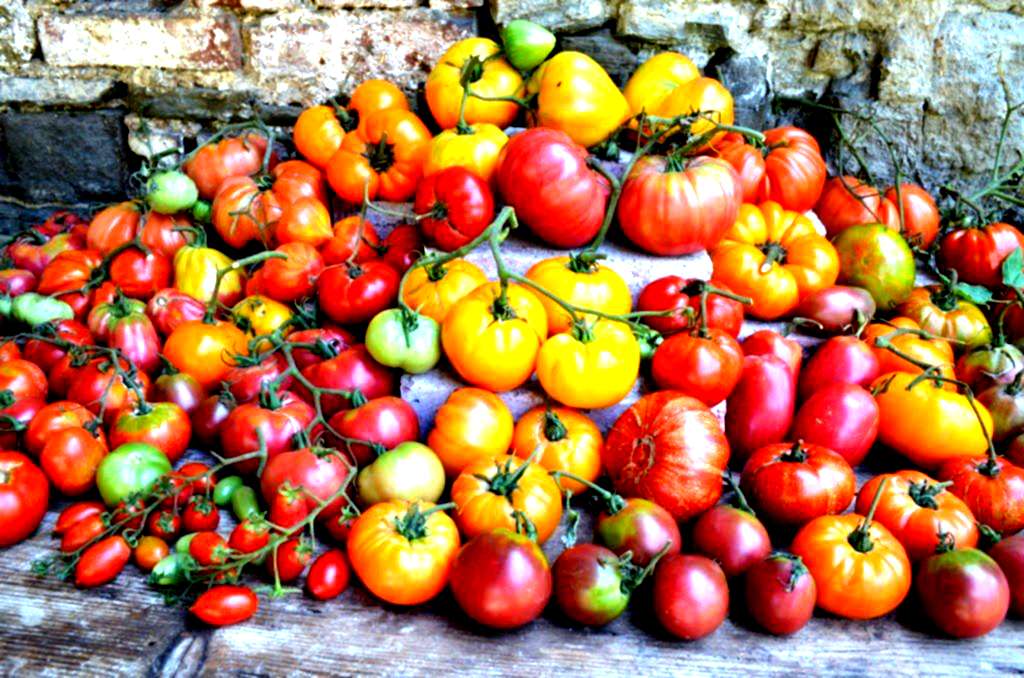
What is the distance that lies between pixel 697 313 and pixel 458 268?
0.65 meters

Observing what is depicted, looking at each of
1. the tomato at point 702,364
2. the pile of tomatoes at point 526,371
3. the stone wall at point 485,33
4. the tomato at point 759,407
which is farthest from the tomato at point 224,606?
the stone wall at point 485,33

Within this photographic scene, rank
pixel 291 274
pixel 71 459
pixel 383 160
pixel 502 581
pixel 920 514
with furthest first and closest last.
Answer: pixel 383 160, pixel 291 274, pixel 71 459, pixel 920 514, pixel 502 581

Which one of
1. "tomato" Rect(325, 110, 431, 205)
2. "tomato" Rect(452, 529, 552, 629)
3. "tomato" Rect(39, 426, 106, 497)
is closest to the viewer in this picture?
"tomato" Rect(452, 529, 552, 629)

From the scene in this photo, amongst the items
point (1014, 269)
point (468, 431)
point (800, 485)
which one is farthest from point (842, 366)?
point (468, 431)

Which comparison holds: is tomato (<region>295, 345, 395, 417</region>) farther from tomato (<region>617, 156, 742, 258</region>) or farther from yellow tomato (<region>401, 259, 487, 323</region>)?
tomato (<region>617, 156, 742, 258</region>)

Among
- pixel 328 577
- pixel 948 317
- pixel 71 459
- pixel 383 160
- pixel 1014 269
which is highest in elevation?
pixel 383 160

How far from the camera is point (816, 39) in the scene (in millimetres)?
3354

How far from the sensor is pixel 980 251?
3.06 meters

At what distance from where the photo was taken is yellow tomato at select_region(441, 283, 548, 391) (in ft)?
7.60

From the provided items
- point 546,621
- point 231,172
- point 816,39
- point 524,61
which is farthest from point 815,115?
point 546,621

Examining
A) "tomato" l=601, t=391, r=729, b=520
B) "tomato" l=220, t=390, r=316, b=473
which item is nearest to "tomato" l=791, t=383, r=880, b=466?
"tomato" l=601, t=391, r=729, b=520

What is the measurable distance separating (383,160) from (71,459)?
1.31 meters

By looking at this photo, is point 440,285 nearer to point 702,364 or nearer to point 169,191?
→ point 702,364

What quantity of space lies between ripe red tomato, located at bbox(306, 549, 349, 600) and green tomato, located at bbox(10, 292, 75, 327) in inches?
50.9
